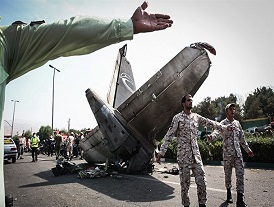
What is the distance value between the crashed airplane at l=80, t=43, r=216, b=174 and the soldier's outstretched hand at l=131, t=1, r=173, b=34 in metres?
6.84

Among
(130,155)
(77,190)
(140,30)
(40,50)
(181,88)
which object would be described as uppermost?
(181,88)

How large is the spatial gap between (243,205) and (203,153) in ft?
30.0

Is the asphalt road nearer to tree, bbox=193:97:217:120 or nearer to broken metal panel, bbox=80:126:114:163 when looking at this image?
broken metal panel, bbox=80:126:114:163

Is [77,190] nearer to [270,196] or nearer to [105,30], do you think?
[270,196]

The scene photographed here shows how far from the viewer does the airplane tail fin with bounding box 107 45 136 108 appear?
13.4 m

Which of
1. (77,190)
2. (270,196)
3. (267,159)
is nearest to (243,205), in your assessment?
(270,196)

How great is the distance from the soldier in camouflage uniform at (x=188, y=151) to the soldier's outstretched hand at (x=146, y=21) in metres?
3.62

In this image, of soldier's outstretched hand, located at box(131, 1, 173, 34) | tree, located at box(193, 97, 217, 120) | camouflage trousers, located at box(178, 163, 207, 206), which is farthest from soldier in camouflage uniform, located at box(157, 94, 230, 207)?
tree, located at box(193, 97, 217, 120)

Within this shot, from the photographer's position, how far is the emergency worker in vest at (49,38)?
97 centimetres

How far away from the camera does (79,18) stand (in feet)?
3.25

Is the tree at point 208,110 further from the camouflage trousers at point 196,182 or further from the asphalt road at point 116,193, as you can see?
the camouflage trousers at point 196,182

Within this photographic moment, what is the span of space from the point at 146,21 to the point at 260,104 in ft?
188

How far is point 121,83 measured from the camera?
1427 cm

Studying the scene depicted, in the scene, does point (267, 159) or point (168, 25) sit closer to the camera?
point (168, 25)
